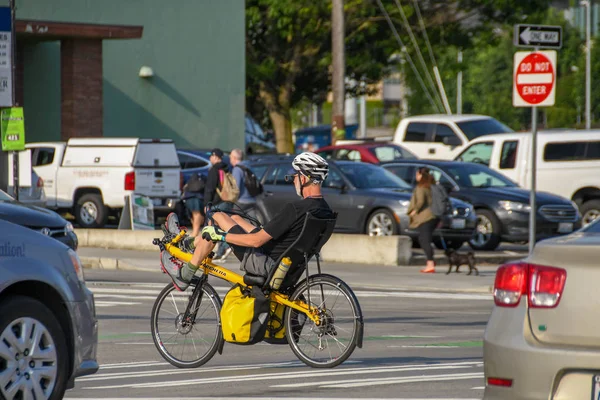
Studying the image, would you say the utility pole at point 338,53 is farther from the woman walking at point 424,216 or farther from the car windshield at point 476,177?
the woman walking at point 424,216

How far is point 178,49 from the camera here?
40438 millimetres

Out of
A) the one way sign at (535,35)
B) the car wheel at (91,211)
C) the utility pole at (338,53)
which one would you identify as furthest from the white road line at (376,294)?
the utility pole at (338,53)

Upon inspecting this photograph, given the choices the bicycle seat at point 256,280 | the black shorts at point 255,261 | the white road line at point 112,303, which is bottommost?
the white road line at point 112,303

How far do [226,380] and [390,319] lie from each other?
5.06 m

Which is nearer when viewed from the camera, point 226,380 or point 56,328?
point 56,328

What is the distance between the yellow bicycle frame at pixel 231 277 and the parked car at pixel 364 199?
11776 millimetres

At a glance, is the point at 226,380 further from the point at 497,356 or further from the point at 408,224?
the point at 408,224

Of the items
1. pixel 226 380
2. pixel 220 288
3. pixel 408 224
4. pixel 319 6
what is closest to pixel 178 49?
pixel 319 6

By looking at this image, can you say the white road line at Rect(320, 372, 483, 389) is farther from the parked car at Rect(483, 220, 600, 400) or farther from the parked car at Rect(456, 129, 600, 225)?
the parked car at Rect(456, 129, 600, 225)

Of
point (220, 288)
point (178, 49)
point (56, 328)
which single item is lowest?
point (220, 288)

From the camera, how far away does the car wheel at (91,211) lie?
2834 centimetres

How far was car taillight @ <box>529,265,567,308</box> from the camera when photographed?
6066mm

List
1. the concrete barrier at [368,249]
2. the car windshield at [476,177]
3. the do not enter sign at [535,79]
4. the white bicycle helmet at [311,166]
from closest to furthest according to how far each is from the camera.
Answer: the white bicycle helmet at [311,166] < the do not enter sign at [535,79] < the concrete barrier at [368,249] < the car windshield at [476,177]

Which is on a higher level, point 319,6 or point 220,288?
point 319,6
